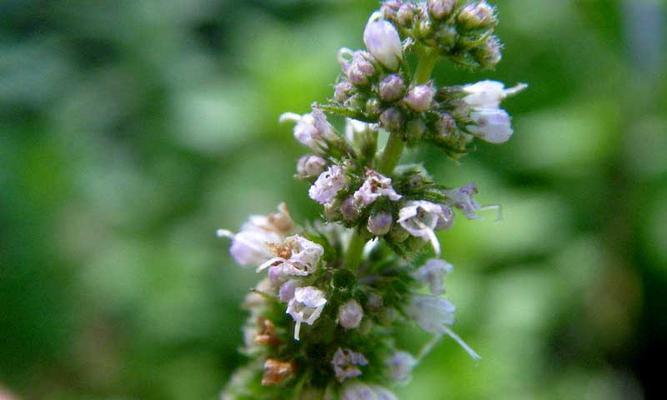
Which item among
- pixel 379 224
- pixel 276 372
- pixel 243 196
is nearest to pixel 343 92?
pixel 379 224

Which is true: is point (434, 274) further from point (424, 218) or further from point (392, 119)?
point (392, 119)

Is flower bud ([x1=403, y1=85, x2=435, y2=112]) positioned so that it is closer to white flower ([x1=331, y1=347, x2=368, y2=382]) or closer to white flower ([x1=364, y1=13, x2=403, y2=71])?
white flower ([x1=364, y1=13, x2=403, y2=71])

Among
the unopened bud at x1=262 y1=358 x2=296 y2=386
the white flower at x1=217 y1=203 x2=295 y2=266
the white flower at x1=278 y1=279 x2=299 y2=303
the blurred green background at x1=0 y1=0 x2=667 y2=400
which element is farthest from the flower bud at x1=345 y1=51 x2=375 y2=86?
the blurred green background at x1=0 y1=0 x2=667 y2=400

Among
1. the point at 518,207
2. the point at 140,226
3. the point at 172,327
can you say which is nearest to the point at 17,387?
the point at 172,327

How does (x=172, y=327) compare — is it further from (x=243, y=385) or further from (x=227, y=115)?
(x=243, y=385)

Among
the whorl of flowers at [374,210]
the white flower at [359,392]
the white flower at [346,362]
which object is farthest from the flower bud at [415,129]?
the white flower at [359,392]

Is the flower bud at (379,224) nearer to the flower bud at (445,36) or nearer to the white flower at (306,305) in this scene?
the white flower at (306,305)
